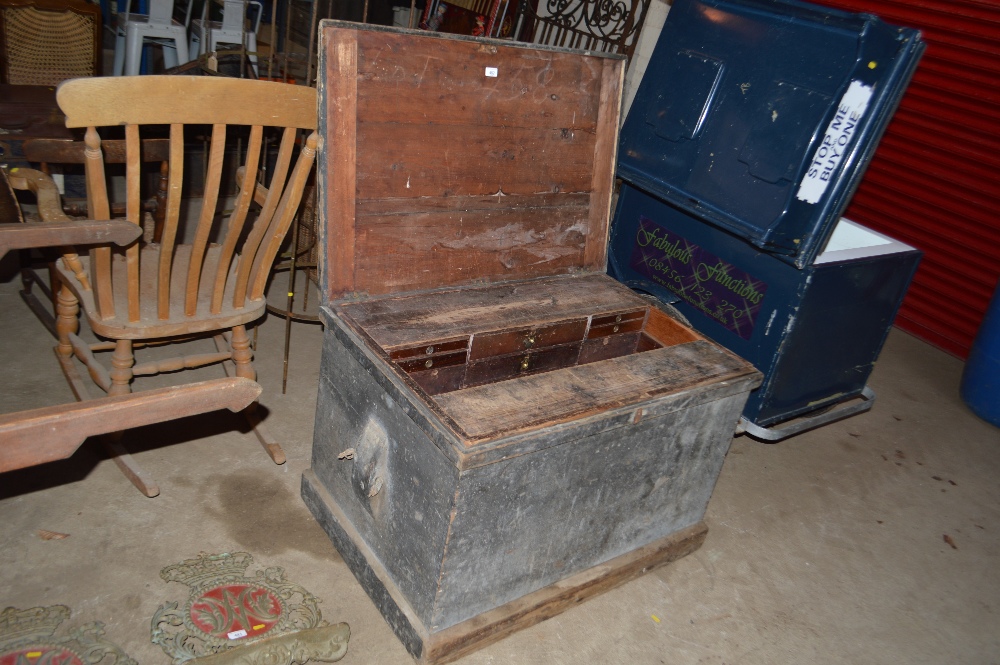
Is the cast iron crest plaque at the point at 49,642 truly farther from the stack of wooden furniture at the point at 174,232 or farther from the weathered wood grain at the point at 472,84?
the weathered wood grain at the point at 472,84

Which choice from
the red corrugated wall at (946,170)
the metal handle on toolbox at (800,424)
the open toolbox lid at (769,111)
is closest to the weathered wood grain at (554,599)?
the metal handle on toolbox at (800,424)

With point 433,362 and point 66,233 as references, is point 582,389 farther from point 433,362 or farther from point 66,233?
point 66,233

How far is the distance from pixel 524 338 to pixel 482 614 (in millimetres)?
788

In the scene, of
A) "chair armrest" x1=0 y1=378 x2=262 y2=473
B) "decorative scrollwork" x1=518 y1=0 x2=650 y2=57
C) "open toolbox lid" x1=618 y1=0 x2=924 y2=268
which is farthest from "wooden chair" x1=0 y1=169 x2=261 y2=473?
"decorative scrollwork" x1=518 y1=0 x2=650 y2=57

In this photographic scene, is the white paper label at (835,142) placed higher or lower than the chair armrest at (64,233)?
higher

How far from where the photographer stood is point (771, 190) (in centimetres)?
255

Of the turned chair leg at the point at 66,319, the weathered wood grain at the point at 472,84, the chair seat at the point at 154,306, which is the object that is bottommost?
the turned chair leg at the point at 66,319

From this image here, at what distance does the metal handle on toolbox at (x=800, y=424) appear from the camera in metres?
2.79

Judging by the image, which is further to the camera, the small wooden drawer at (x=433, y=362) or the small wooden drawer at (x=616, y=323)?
the small wooden drawer at (x=616, y=323)

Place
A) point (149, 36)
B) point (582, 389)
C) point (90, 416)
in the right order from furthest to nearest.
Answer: point (149, 36), point (582, 389), point (90, 416)

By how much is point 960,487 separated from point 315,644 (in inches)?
111

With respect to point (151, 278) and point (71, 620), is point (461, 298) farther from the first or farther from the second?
point (71, 620)

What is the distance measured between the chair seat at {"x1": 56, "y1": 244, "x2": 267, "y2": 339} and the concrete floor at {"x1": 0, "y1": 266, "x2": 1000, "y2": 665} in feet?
1.81

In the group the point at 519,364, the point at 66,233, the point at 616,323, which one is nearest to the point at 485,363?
the point at 519,364
